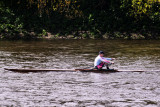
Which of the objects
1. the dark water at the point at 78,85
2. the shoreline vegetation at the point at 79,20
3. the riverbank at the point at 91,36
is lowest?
the dark water at the point at 78,85

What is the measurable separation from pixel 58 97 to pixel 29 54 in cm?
1589

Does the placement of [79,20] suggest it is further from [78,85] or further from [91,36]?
[78,85]

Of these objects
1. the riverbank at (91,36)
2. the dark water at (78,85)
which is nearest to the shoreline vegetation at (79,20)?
the riverbank at (91,36)

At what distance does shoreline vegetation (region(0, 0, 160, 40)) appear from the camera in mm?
48938

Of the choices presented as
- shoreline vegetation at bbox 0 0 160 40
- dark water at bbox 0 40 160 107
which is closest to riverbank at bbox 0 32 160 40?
shoreline vegetation at bbox 0 0 160 40

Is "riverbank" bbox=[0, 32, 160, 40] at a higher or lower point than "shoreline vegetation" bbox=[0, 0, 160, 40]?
lower

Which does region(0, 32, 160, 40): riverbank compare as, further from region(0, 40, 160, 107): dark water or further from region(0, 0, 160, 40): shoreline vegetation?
region(0, 40, 160, 107): dark water

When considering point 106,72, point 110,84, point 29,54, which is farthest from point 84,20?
point 110,84

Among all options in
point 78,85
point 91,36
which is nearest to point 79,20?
point 91,36

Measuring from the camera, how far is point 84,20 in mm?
52062

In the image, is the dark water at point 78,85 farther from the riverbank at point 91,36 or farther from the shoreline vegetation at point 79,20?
the shoreline vegetation at point 79,20

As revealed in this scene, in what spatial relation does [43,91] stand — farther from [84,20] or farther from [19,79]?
[84,20]

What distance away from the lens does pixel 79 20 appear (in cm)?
5209

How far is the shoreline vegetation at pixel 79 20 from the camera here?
48.9m
